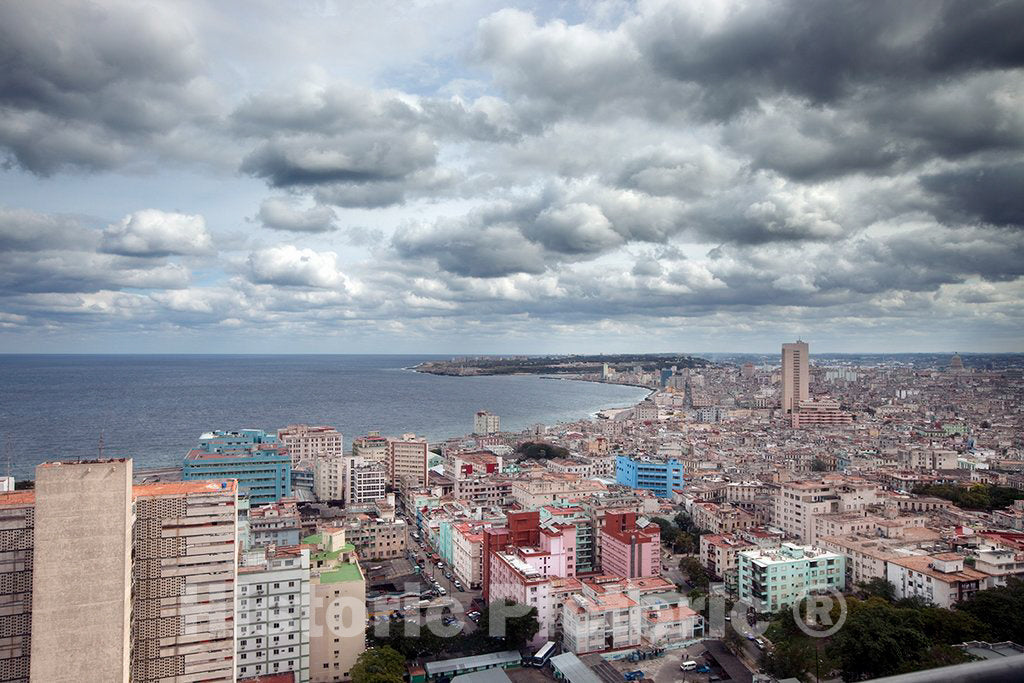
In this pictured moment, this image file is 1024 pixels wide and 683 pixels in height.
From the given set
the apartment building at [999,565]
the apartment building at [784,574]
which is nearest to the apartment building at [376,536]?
the apartment building at [784,574]

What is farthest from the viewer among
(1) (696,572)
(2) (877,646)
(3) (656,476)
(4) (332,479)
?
(3) (656,476)

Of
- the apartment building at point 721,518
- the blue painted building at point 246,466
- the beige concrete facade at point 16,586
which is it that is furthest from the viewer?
the blue painted building at point 246,466

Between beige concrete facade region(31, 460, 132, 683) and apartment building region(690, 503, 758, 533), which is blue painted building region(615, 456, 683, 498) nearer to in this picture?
apartment building region(690, 503, 758, 533)

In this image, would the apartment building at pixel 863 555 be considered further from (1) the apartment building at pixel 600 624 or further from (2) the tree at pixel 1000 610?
(1) the apartment building at pixel 600 624

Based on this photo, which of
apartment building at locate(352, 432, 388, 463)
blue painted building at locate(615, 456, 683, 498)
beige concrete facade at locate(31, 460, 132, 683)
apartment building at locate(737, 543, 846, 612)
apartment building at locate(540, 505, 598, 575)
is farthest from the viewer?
apartment building at locate(352, 432, 388, 463)

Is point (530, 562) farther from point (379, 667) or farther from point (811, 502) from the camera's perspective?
point (811, 502)

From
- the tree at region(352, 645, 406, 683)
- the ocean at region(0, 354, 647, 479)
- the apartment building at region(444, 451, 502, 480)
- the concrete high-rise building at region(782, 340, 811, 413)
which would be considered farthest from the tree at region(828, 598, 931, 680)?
the concrete high-rise building at region(782, 340, 811, 413)

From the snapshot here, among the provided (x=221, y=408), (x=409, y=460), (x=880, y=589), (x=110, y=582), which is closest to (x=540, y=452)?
(x=409, y=460)
